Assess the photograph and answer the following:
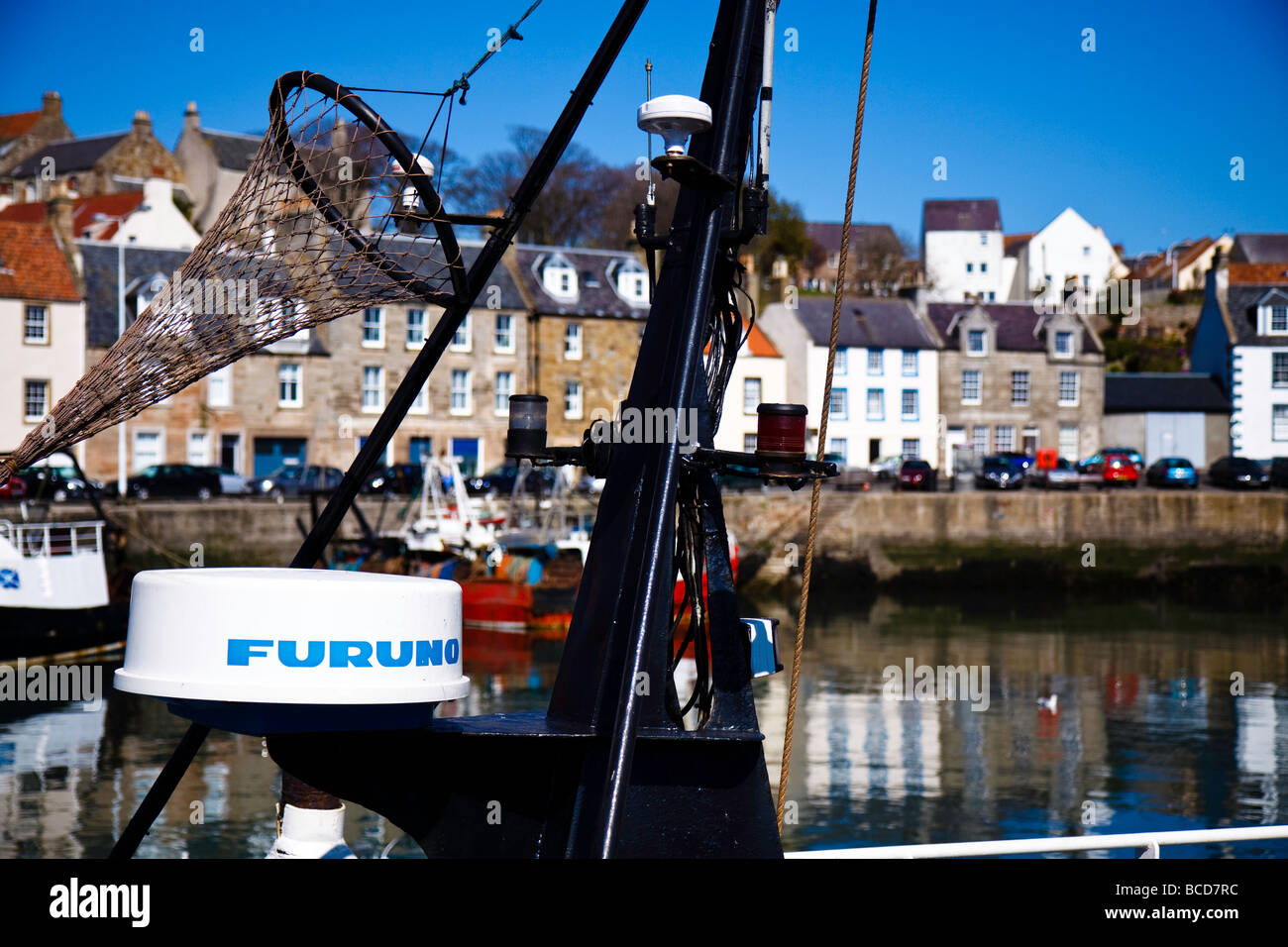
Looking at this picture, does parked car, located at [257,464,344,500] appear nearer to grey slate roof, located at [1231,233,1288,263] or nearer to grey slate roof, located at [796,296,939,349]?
grey slate roof, located at [796,296,939,349]

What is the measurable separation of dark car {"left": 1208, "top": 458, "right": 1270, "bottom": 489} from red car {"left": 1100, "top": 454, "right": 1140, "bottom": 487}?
2631mm

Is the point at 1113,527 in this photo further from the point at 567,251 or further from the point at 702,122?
the point at 702,122

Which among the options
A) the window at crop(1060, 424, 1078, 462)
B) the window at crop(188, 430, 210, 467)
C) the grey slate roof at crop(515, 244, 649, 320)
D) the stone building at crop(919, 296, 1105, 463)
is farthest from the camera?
the window at crop(1060, 424, 1078, 462)

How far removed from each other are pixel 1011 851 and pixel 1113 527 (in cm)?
4040

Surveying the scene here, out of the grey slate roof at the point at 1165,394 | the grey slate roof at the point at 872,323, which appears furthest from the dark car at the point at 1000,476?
the grey slate roof at the point at 1165,394

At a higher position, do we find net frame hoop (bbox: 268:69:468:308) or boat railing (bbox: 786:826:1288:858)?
net frame hoop (bbox: 268:69:468:308)

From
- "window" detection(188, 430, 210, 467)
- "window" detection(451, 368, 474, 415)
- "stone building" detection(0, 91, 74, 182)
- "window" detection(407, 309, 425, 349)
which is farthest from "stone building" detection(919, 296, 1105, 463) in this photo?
"stone building" detection(0, 91, 74, 182)

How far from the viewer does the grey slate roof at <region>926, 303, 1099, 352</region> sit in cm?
6194

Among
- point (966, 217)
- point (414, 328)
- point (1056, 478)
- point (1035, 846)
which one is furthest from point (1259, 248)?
point (1035, 846)

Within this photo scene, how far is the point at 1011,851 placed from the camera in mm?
5125

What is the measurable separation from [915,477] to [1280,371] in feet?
77.1

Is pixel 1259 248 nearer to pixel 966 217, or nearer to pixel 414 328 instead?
pixel 966 217

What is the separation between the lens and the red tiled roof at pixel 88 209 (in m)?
62.0
